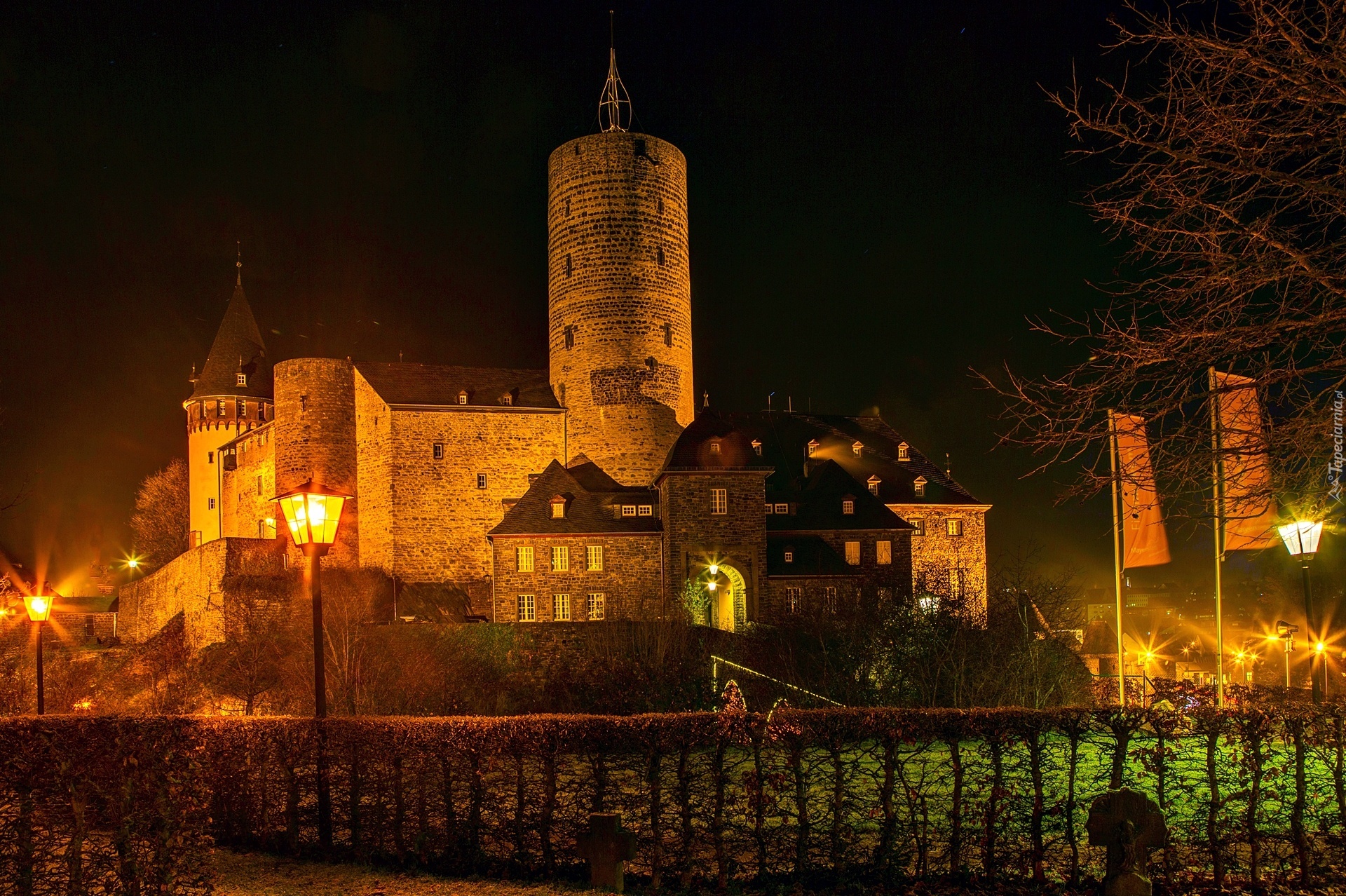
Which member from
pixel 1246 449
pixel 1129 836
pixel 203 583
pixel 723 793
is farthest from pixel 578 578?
pixel 1246 449

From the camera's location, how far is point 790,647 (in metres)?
28.4

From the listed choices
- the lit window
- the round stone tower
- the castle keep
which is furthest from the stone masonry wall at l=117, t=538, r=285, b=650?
the lit window

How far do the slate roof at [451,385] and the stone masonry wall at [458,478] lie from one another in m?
0.53

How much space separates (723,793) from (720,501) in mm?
26941

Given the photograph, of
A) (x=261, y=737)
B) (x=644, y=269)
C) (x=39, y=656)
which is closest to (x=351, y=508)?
(x=644, y=269)

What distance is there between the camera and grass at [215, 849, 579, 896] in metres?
8.64

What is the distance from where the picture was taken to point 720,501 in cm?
3622

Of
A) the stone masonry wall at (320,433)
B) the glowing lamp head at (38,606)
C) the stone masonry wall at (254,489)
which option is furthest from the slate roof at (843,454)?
the glowing lamp head at (38,606)

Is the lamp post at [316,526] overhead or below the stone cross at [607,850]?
overhead

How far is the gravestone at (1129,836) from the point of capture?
8.10 meters

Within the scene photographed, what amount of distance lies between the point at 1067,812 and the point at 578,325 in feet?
113

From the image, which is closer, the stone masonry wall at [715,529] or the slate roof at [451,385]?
the stone masonry wall at [715,529]

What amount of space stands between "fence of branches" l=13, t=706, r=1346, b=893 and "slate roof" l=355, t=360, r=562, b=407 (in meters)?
31.5

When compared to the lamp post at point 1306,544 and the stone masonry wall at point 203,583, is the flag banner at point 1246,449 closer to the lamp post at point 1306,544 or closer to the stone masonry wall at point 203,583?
the lamp post at point 1306,544
